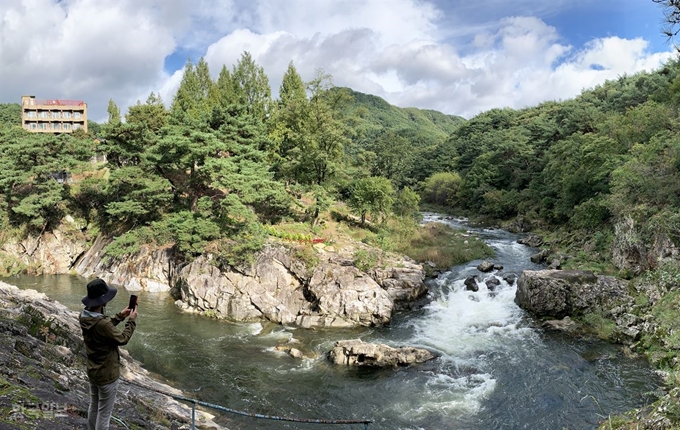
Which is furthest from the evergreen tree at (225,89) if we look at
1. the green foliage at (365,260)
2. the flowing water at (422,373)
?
the flowing water at (422,373)

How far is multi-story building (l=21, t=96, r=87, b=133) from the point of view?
5922cm

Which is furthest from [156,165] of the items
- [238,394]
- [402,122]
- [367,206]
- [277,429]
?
[402,122]

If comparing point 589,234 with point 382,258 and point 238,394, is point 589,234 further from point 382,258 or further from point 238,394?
point 238,394

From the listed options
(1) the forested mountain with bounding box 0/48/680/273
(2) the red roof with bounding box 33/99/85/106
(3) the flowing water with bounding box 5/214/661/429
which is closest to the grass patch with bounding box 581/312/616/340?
(3) the flowing water with bounding box 5/214/661/429

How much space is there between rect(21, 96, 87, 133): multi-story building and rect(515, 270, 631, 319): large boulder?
208 feet

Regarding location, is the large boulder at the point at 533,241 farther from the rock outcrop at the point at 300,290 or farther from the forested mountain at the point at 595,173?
the rock outcrop at the point at 300,290

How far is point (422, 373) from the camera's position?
16.0 meters

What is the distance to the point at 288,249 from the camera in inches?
957

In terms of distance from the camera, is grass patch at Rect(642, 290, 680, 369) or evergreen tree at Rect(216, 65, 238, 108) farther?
evergreen tree at Rect(216, 65, 238, 108)

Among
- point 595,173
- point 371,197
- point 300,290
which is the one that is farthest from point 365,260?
point 595,173

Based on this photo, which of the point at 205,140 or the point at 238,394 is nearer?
the point at 238,394

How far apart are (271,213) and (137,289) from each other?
10258 mm

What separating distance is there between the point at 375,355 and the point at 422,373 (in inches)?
76.9

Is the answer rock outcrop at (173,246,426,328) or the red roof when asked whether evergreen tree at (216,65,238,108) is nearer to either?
rock outcrop at (173,246,426,328)
